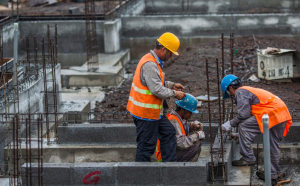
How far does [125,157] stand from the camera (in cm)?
866

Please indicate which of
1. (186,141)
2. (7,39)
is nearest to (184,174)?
(186,141)

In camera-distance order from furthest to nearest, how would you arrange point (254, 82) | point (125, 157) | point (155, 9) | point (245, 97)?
point (155, 9) < point (254, 82) < point (125, 157) < point (245, 97)

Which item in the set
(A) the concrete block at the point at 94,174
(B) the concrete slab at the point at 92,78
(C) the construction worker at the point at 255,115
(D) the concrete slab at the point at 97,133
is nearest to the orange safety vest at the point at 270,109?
(C) the construction worker at the point at 255,115

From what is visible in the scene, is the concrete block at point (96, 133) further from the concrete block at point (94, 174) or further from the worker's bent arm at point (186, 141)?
the concrete block at point (94, 174)

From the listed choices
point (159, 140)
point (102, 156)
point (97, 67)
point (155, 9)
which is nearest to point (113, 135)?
point (102, 156)

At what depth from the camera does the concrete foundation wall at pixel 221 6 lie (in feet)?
76.4

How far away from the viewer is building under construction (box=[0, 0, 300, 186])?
7.18 meters

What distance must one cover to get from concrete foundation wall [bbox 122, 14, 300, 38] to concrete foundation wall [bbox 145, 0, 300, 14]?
417cm

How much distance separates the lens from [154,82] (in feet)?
Result: 23.5

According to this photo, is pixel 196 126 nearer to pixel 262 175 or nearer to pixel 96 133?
pixel 262 175

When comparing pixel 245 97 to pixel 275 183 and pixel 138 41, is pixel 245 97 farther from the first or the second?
pixel 138 41

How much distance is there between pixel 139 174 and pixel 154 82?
3.51 ft

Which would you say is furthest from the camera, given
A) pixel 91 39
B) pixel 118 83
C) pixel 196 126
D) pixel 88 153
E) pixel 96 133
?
pixel 91 39

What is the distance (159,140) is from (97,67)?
8699 mm
